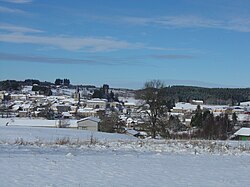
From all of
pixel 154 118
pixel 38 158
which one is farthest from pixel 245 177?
pixel 154 118

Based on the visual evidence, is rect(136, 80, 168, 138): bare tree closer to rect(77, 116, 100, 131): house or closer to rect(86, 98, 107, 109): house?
rect(77, 116, 100, 131): house

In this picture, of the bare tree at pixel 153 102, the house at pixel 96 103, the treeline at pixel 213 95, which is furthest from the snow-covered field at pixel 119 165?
the treeline at pixel 213 95

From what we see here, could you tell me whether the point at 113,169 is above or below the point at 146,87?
below

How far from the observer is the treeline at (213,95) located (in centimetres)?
17893

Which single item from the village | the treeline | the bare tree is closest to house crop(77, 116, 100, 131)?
the village

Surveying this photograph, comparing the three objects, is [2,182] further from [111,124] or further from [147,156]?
[111,124]

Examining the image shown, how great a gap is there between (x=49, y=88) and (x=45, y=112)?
85427 millimetres

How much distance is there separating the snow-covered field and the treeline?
160101 mm

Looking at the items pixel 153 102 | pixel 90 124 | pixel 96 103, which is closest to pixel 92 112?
pixel 96 103

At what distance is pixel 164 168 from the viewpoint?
9.95 meters

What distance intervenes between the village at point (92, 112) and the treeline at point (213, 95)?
11.2 metres

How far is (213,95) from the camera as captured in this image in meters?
197

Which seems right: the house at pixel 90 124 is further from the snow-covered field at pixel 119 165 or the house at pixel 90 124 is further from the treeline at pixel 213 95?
the treeline at pixel 213 95

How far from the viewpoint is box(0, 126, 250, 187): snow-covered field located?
26.3 feet
